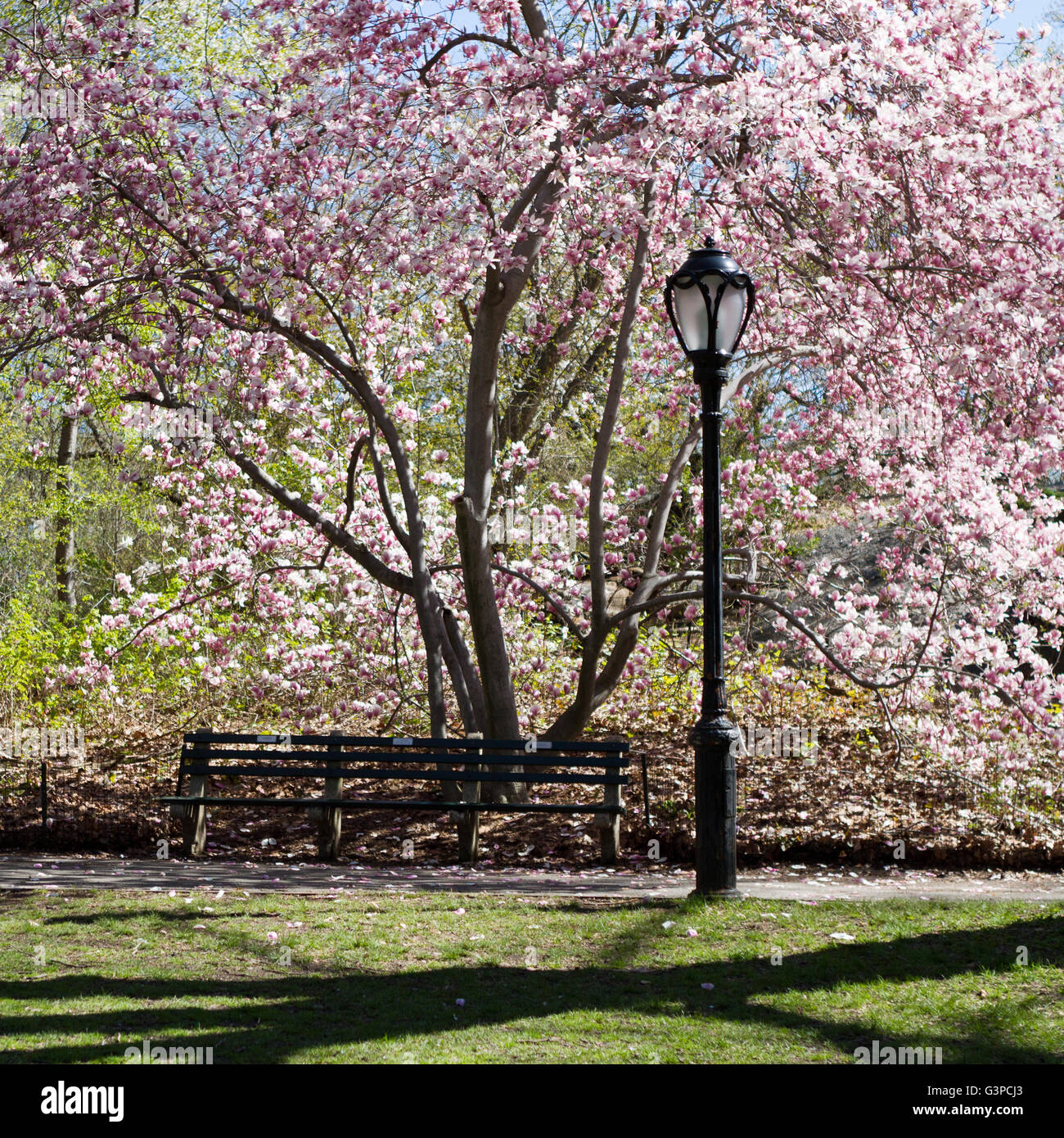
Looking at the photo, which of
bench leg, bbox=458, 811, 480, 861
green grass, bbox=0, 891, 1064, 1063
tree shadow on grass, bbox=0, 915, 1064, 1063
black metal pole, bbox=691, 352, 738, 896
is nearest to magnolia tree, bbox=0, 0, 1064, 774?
bench leg, bbox=458, 811, 480, 861

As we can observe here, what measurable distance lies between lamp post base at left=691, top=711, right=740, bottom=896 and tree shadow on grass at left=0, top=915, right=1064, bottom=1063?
3.55 ft

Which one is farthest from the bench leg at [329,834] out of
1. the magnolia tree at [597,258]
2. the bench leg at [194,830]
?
the magnolia tree at [597,258]

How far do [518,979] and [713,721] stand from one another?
220cm

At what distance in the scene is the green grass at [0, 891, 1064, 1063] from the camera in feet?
14.0

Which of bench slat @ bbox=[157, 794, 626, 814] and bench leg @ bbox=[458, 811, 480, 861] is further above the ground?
bench slat @ bbox=[157, 794, 626, 814]

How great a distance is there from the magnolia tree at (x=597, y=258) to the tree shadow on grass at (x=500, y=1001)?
10.4 feet

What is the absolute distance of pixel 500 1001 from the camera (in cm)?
489

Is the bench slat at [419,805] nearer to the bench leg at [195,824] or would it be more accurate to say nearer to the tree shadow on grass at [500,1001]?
the bench leg at [195,824]

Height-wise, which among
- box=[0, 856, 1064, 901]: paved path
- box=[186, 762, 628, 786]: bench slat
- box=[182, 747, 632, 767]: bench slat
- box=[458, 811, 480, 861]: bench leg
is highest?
box=[182, 747, 632, 767]: bench slat

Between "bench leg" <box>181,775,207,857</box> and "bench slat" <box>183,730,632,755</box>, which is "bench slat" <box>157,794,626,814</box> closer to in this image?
"bench leg" <box>181,775,207,857</box>

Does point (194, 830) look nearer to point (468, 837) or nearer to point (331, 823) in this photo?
point (331, 823)

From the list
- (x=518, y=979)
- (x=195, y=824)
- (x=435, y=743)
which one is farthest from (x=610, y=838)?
(x=518, y=979)
